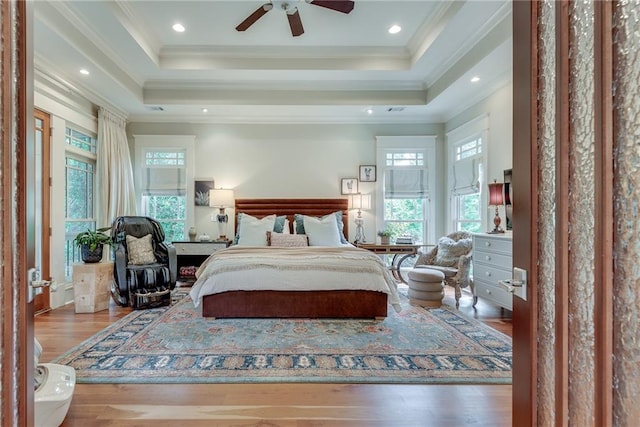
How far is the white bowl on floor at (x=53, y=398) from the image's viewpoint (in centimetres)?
154

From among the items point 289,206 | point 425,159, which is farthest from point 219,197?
point 425,159

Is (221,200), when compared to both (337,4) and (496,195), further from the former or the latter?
(496,195)

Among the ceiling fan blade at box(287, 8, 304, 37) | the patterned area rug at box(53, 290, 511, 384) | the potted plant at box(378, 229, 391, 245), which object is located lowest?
the patterned area rug at box(53, 290, 511, 384)

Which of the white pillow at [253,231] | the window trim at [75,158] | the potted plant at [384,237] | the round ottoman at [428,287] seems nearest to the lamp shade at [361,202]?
the potted plant at [384,237]

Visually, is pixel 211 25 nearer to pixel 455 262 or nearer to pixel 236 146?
pixel 236 146

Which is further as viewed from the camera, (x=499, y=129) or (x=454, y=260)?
(x=454, y=260)

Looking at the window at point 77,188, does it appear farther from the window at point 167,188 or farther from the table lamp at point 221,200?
the table lamp at point 221,200

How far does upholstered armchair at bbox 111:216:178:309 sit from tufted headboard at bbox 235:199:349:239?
1452mm

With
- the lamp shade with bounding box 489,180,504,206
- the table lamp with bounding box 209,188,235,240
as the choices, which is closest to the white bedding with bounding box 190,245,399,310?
the lamp shade with bounding box 489,180,504,206

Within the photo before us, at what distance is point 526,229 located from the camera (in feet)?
2.74

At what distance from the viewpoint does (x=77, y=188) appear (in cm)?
434

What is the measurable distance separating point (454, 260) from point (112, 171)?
16.8 feet

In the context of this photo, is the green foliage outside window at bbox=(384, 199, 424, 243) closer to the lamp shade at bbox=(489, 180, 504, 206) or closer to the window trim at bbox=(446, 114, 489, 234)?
the window trim at bbox=(446, 114, 489, 234)

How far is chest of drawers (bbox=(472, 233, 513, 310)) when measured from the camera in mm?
3109
